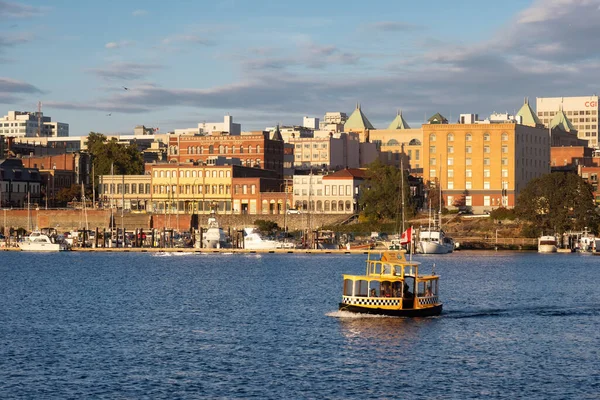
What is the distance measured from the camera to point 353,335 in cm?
6744

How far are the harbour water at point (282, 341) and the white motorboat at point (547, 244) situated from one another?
187ft

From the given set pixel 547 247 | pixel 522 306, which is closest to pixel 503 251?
pixel 547 247

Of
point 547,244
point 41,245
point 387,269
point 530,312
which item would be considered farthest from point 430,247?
point 387,269

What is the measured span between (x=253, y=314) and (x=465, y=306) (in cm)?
1652

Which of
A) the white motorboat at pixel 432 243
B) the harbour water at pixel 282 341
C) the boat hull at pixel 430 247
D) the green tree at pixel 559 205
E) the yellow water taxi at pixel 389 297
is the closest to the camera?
the harbour water at pixel 282 341

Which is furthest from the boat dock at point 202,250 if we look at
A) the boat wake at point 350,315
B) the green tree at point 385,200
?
the boat wake at point 350,315

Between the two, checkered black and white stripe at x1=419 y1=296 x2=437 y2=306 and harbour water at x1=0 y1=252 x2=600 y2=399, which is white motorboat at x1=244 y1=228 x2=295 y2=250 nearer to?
harbour water at x1=0 y1=252 x2=600 y2=399

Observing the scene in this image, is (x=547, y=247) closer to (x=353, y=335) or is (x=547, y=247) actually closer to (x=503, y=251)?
(x=503, y=251)

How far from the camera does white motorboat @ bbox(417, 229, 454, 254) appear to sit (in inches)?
6491

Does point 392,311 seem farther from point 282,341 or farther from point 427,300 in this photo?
point 282,341

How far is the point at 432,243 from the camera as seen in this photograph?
544 feet

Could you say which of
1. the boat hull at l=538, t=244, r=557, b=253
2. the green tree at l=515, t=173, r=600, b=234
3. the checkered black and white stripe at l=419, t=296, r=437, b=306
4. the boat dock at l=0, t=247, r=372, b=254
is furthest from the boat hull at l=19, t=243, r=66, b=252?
the checkered black and white stripe at l=419, t=296, r=437, b=306

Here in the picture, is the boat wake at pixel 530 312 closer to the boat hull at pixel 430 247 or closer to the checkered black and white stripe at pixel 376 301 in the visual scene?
the checkered black and white stripe at pixel 376 301

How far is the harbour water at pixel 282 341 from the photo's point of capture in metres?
53.1
